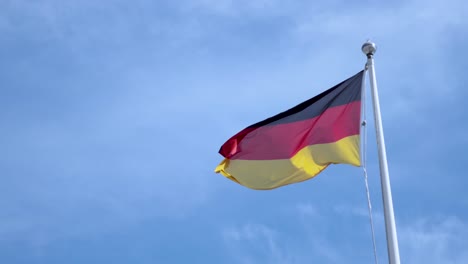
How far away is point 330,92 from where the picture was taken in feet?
52.4

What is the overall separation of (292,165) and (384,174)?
3.01 metres

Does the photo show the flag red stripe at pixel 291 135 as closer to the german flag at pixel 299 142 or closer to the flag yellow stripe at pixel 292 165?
the german flag at pixel 299 142

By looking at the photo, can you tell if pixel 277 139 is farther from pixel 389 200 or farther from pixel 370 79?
pixel 389 200

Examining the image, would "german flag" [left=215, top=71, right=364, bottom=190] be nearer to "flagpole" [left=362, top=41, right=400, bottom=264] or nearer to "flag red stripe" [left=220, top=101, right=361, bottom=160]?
"flag red stripe" [left=220, top=101, right=361, bottom=160]

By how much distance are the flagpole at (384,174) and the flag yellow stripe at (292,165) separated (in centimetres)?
84

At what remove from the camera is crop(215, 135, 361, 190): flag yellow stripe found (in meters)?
15.1

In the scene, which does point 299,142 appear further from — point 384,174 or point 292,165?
point 384,174

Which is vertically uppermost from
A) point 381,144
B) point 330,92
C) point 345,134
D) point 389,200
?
point 330,92

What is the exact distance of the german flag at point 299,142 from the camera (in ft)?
50.3

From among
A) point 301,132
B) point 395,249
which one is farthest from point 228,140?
point 395,249

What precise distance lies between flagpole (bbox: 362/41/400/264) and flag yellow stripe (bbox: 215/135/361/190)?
844mm

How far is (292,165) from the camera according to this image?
16.0 meters

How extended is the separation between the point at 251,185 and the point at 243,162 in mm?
657

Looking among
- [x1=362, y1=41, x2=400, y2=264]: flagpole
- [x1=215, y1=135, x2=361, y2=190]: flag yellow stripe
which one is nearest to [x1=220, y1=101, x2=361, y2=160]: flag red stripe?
[x1=215, y1=135, x2=361, y2=190]: flag yellow stripe
